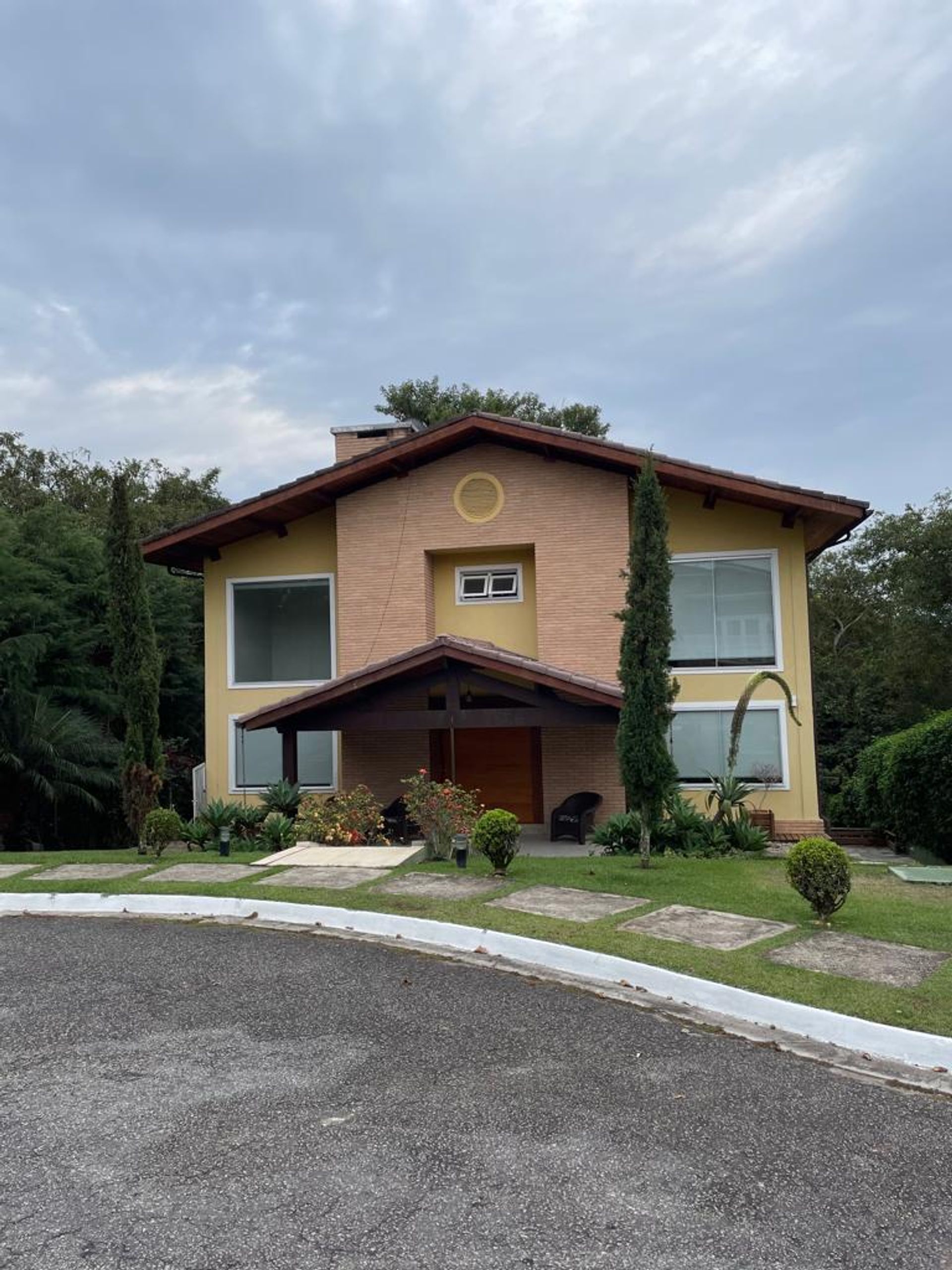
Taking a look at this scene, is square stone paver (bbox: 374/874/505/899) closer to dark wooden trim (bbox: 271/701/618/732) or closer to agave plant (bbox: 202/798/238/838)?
dark wooden trim (bbox: 271/701/618/732)

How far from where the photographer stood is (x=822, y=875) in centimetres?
839

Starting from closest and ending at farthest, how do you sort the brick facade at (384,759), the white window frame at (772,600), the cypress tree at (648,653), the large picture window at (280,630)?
1. the cypress tree at (648,653)
2. the white window frame at (772,600)
3. the brick facade at (384,759)
4. the large picture window at (280,630)

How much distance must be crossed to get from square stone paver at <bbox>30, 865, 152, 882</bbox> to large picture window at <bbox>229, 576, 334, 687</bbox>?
6.18 m

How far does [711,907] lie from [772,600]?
8397 millimetres

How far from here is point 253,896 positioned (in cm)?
995

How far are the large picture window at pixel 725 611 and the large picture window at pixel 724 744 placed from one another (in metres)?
0.80

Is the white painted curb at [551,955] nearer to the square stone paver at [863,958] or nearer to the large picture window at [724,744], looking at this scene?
the square stone paver at [863,958]

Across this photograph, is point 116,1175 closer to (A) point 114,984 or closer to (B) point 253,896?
(A) point 114,984

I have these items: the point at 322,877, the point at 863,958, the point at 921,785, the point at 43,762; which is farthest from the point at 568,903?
the point at 43,762

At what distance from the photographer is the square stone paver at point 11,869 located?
12008mm

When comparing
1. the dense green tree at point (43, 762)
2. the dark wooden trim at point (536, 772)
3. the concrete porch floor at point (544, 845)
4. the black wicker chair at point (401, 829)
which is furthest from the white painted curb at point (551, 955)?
the dense green tree at point (43, 762)

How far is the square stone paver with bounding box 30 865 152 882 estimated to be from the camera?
11.6 meters

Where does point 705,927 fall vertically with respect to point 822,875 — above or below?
below

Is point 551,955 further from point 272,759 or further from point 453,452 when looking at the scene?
point 453,452
